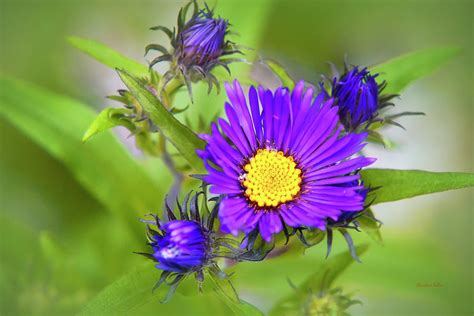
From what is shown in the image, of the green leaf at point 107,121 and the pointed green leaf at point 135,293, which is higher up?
the green leaf at point 107,121

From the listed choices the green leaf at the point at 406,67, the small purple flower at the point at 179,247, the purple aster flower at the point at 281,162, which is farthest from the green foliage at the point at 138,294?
the green leaf at the point at 406,67

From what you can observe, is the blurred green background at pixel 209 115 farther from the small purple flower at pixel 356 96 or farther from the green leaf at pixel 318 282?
the small purple flower at pixel 356 96

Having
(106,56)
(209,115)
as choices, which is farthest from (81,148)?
(209,115)

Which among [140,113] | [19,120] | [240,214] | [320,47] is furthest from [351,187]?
[320,47]

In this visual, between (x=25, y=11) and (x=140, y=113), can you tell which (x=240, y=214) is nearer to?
(x=140, y=113)

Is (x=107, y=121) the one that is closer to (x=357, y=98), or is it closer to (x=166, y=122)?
(x=166, y=122)

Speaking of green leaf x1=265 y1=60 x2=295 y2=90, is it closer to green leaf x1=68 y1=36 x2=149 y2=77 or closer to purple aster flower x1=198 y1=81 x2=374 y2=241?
purple aster flower x1=198 y1=81 x2=374 y2=241
